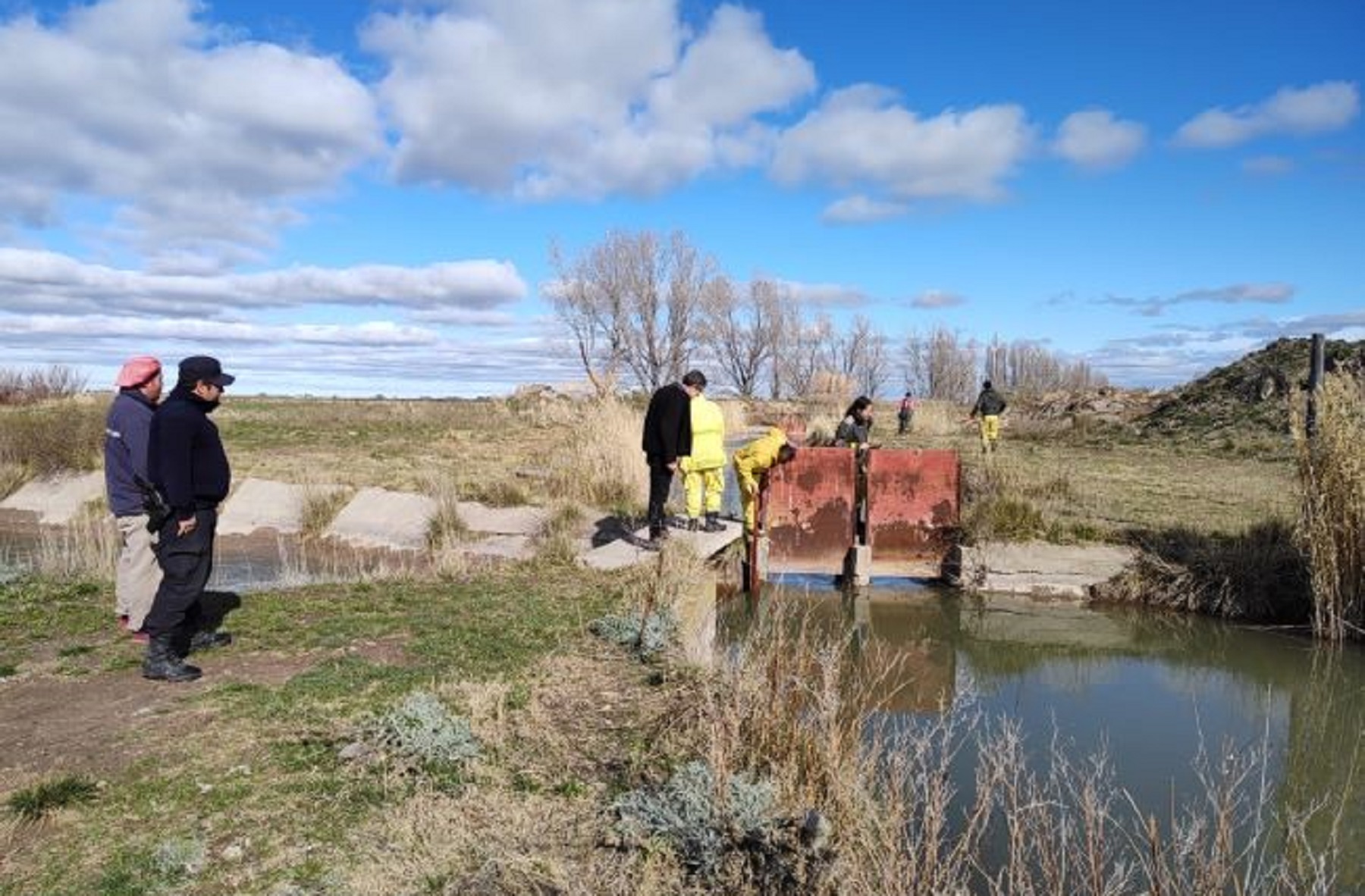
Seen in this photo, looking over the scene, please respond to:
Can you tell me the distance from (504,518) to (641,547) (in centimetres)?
306

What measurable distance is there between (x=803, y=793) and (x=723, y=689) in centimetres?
99

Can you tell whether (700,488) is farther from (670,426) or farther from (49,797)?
(49,797)

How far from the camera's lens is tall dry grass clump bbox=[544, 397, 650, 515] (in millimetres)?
13922

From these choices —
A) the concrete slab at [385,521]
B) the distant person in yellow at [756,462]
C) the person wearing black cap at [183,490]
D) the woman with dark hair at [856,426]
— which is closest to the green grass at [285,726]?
the person wearing black cap at [183,490]

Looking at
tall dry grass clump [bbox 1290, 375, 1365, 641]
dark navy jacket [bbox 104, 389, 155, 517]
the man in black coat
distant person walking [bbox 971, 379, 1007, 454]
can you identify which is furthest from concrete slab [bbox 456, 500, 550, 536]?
distant person walking [bbox 971, 379, 1007, 454]

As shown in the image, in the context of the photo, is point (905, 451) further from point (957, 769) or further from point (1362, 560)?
point (957, 769)

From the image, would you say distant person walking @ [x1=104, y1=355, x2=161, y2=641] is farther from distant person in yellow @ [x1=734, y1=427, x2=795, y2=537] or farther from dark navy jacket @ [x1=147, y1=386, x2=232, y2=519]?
distant person in yellow @ [x1=734, y1=427, x2=795, y2=537]

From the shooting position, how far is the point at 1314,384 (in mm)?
10406

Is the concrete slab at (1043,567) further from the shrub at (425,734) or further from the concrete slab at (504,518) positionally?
the shrub at (425,734)

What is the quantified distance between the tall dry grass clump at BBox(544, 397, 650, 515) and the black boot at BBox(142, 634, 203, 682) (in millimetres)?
7279

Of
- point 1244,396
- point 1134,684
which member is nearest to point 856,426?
point 1134,684

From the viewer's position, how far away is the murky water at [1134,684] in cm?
681

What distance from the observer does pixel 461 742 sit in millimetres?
5082

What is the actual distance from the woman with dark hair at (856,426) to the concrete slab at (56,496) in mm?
12181
